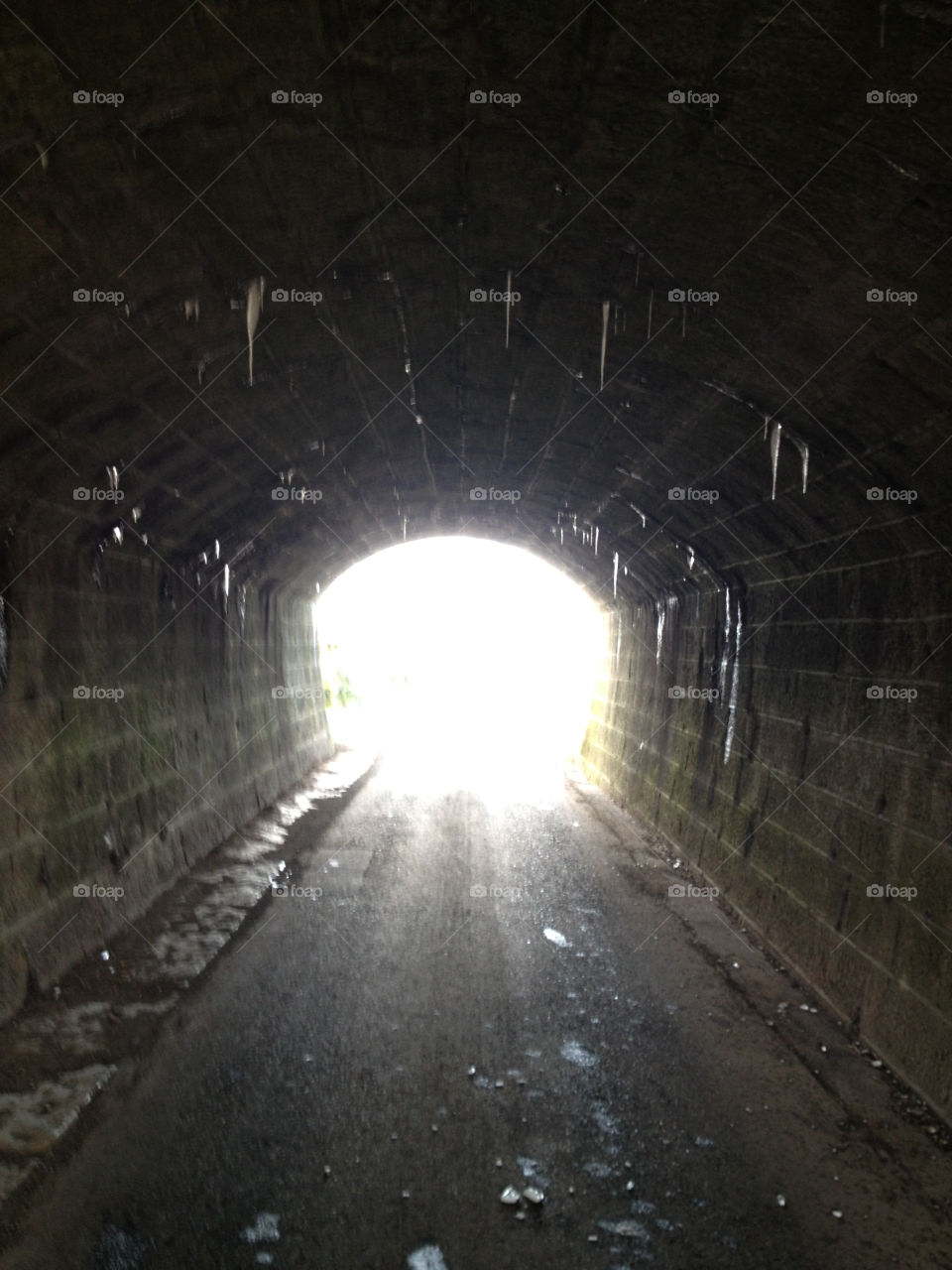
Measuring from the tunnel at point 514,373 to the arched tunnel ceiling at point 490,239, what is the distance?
0.08 feet

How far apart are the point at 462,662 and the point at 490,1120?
2160 inches

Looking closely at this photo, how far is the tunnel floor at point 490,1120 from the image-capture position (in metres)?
4.50

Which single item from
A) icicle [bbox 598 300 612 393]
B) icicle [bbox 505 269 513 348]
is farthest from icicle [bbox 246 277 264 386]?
icicle [bbox 598 300 612 393]

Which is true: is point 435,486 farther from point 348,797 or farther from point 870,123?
point 870,123

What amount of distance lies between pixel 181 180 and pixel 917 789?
6.29 meters

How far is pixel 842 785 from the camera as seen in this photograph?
8180mm

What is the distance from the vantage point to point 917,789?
6801mm

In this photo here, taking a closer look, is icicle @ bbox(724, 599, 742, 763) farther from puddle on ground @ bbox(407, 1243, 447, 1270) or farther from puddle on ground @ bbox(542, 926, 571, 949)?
puddle on ground @ bbox(407, 1243, 447, 1270)

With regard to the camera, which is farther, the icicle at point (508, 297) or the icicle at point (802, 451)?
the icicle at point (802, 451)

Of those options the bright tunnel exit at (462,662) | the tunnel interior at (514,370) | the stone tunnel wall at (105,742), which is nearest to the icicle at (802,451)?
the tunnel interior at (514,370)

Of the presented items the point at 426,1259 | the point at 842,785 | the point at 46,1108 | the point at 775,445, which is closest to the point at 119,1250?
the point at 426,1259

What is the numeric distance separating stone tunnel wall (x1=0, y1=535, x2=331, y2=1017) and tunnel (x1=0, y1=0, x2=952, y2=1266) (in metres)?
0.05

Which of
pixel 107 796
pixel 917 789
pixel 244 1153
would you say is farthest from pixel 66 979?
pixel 917 789

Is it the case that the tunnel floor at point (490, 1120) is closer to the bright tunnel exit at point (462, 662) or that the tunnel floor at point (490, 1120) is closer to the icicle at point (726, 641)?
the icicle at point (726, 641)
